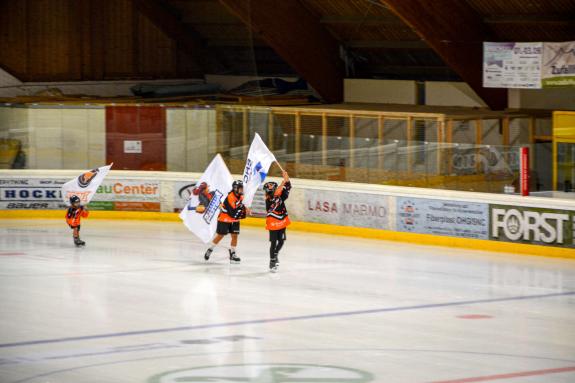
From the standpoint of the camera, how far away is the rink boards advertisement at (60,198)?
2733 cm

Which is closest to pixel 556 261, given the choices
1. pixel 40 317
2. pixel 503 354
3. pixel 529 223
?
pixel 529 223

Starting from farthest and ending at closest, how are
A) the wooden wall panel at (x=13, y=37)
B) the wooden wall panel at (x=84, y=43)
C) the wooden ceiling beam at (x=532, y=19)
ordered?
the wooden wall panel at (x=84, y=43) < the wooden wall panel at (x=13, y=37) < the wooden ceiling beam at (x=532, y=19)

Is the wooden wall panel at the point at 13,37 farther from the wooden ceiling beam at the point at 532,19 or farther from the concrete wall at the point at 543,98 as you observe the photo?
the concrete wall at the point at 543,98

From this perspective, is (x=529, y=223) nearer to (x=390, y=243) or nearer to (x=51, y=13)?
(x=390, y=243)

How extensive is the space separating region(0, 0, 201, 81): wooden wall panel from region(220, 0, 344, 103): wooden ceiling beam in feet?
16.6

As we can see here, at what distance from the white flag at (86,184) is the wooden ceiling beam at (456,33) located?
854 cm

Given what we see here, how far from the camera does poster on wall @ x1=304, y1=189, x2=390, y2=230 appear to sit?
23750mm

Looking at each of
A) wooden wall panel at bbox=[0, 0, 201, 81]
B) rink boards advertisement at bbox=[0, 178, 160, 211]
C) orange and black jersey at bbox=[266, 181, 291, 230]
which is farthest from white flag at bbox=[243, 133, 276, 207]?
wooden wall panel at bbox=[0, 0, 201, 81]

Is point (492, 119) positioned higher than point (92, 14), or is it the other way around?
point (92, 14)

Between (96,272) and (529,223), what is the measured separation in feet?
25.0

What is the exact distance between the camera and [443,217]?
22.7 m

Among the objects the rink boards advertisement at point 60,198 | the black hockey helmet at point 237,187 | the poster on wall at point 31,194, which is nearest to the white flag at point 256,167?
the black hockey helmet at point 237,187

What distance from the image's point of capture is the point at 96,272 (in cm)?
1980

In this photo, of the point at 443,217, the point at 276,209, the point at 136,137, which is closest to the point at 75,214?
the point at 276,209
